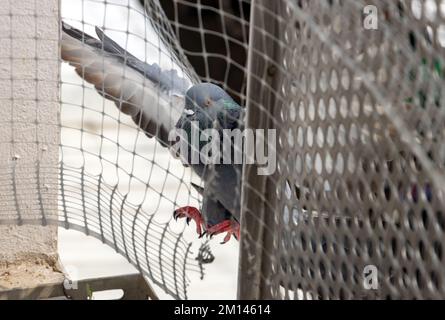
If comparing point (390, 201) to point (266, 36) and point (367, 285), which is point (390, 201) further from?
point (266, 36)

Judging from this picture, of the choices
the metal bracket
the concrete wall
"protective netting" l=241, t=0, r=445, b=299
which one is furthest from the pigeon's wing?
"protective netting" l=241, t=0, r=445, b=299

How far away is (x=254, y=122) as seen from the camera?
1379mm

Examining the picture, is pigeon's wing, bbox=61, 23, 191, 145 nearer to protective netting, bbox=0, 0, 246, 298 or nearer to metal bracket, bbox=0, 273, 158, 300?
protective netting, bbox=0, 0, 246, 298

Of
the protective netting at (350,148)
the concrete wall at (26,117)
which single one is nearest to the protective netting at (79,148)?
the concrete wall at (26,117)

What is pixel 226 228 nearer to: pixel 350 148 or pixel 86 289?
pixel 86 289

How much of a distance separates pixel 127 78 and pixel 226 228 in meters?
0.52

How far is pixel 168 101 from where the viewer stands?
6.89 ft

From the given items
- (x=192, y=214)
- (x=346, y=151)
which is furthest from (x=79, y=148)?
(x=346, y=151)

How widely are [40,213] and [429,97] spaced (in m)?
1.40

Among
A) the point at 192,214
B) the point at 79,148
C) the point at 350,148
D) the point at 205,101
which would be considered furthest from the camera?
the point at 192,214

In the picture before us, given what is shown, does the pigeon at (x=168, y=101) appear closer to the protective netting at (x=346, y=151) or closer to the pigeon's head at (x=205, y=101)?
the pigeon's head at (x=205, y=101)

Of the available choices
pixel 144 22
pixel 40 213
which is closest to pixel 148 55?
pixel 144 22

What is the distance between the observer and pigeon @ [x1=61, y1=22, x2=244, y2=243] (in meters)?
1.96

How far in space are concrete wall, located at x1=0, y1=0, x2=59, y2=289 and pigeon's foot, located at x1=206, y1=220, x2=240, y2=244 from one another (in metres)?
0.46
